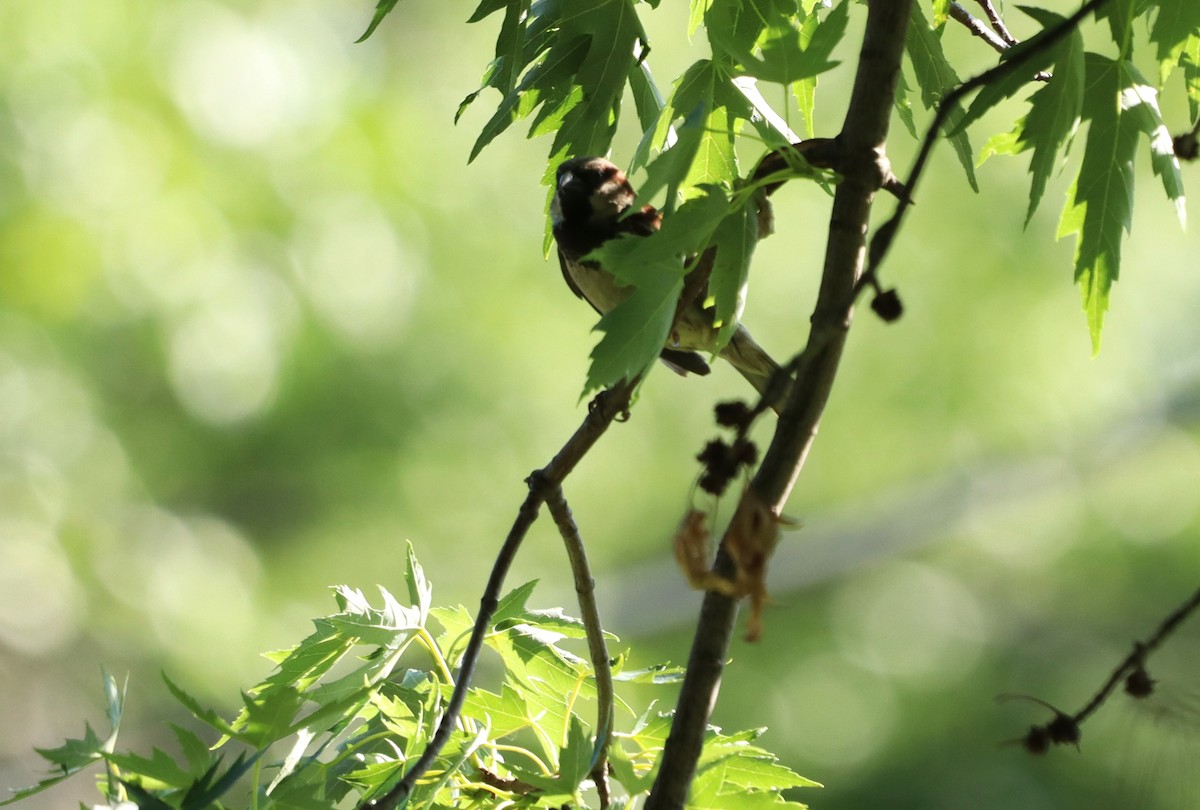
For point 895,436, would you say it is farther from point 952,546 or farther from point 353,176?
point 353,176

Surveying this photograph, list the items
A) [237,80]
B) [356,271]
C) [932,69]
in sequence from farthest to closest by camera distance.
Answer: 1. [237,80]
2. [356,271]
3. [932,69]

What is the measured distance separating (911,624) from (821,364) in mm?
7043

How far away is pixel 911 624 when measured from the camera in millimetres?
7602

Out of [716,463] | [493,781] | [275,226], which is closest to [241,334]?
[275,226]

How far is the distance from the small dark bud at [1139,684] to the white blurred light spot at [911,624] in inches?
262

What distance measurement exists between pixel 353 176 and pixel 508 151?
1375 millimetres

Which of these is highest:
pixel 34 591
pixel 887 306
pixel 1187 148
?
pixel 34 591

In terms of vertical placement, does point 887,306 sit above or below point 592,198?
below

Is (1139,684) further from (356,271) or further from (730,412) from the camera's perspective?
(356,271)

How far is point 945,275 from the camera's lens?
7.68 m

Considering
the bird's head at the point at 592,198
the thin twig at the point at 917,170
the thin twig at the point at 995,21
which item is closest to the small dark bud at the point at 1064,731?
the thin twig at the point at 917,170

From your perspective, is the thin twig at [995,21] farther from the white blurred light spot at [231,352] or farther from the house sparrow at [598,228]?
the white blurred light spot at [231,352]

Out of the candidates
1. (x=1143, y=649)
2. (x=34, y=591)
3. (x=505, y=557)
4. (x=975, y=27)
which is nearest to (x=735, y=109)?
(x=975, y=27)

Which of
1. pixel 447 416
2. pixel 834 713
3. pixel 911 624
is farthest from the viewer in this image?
pixel 911 624
